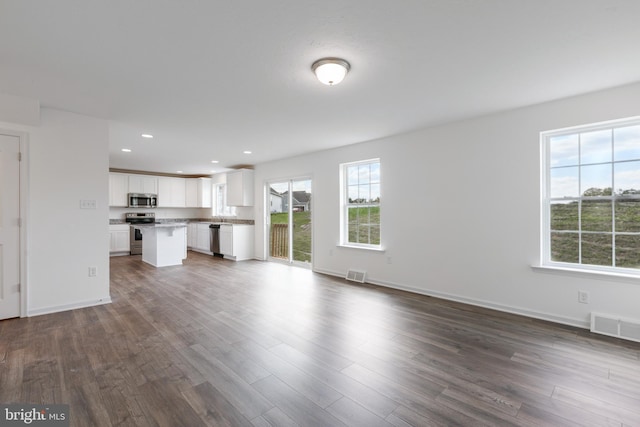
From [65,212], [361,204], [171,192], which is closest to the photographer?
[65,212]

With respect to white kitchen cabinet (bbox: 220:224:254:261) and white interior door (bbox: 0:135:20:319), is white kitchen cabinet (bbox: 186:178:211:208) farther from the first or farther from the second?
white interior door (bbox: 0:135:20:319)

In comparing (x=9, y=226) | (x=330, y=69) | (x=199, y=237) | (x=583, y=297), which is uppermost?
(x=330, y=69)

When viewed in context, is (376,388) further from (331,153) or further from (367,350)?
(331,153)

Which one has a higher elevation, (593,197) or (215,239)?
(593,197)

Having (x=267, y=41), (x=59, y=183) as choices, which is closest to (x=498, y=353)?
(x=267, y=41)

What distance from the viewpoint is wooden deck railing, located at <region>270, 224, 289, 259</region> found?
694 centimetres

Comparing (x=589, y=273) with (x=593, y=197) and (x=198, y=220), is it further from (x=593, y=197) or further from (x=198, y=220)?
(x=198, y=220)

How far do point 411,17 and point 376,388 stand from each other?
246 cm

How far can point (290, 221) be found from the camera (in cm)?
680

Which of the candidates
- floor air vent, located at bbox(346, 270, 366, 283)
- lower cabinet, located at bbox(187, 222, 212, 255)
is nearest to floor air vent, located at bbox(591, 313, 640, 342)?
floor air vent, located at bbox(346, 270, 366, 283)

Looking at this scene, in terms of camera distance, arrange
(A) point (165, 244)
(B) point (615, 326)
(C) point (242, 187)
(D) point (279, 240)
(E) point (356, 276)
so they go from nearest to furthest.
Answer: (B) point (615, 326)
(E) point (356, 276)
(A) point (165, 244)
(D) point (279, 240)
(C) point (242, 187)

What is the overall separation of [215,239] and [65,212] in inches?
180

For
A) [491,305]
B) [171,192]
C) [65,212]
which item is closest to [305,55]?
[65,212]

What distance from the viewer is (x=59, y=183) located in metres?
3.52
